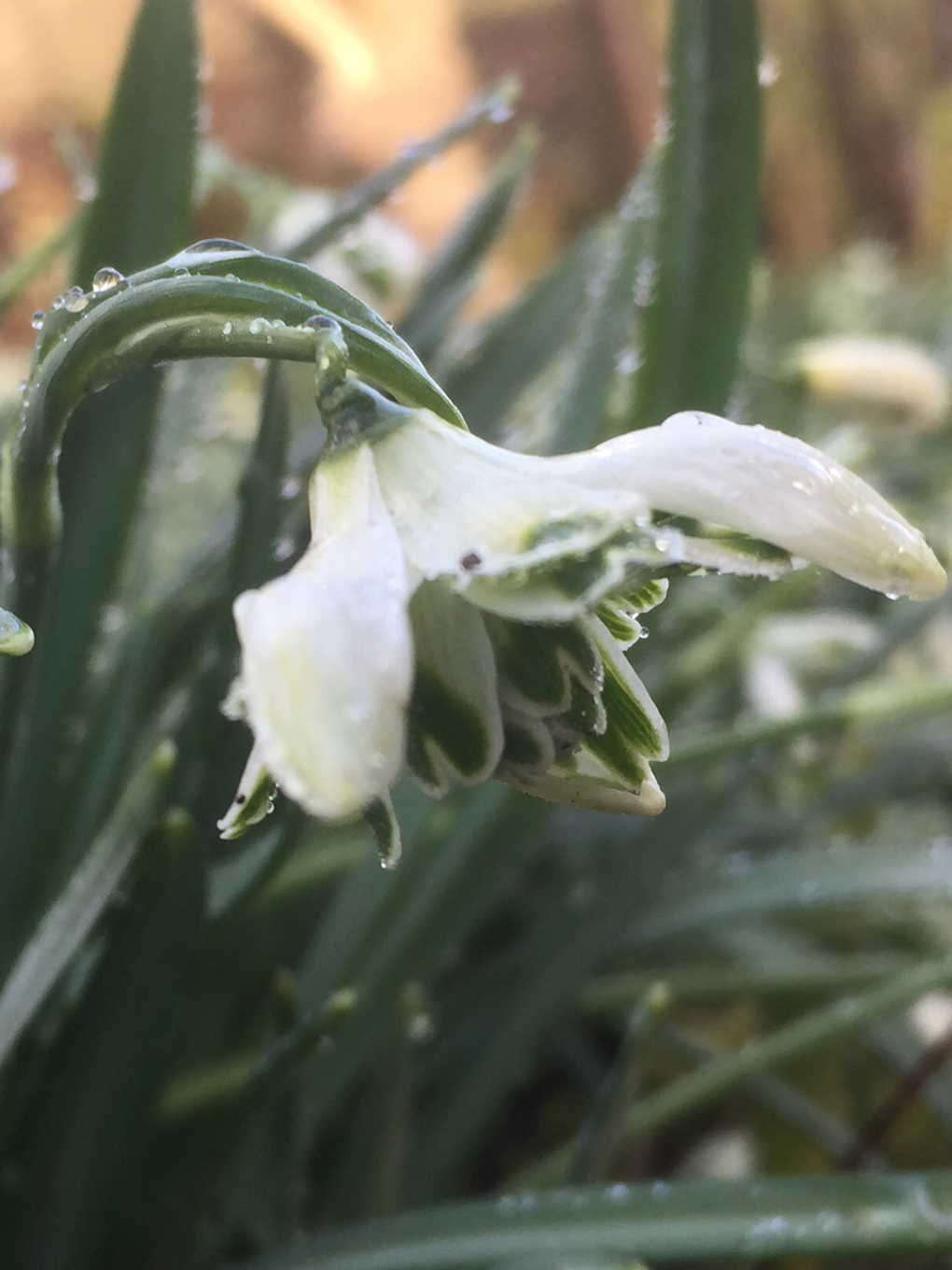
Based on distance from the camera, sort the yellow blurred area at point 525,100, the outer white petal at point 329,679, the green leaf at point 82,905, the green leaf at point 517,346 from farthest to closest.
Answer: the yellow blurred area at point 525,100, the green leaf at point 517,346, the green leaf at point 82,905, the outer white petal at point 329,679

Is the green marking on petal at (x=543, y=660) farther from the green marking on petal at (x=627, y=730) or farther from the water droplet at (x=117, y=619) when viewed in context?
the water droplet at (x=117, y=619)

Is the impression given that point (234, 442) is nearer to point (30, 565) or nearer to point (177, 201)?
point (177, 201)

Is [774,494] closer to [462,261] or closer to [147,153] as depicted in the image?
[147,153]

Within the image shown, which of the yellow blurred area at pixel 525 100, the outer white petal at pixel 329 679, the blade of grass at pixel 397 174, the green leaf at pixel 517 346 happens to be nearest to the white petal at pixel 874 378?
the green leaf at pixel 517 346

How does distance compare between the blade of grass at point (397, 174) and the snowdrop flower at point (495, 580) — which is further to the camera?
the blade of grass at point (397, 174)

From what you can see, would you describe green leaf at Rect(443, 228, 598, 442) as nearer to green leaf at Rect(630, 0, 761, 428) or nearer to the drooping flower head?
green leaf at Rect(630, 0, 761, 428)

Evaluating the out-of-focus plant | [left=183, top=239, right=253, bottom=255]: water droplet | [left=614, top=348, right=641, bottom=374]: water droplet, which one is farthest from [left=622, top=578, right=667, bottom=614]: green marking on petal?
[left=614, top=348, right=641, bottom=374]: water droplet

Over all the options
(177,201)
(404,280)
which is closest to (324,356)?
(177,201)

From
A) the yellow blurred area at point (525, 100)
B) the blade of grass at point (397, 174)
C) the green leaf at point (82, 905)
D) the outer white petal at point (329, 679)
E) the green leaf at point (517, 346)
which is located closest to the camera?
the outer white petal at point (329, 679)
